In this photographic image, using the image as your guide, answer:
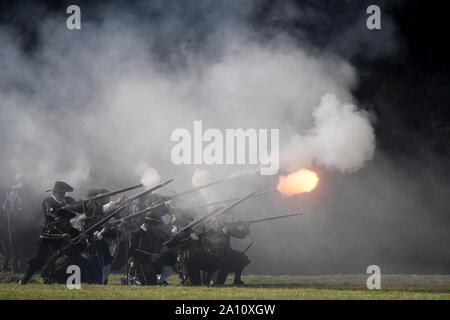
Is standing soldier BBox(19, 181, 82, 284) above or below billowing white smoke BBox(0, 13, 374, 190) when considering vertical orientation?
below

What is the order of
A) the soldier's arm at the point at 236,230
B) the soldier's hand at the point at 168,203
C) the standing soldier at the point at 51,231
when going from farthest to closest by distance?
the soldier's arm at the point at 236,230 < the soldier's hand at the point at 168,203 < the standing soldier at the point at 51,231

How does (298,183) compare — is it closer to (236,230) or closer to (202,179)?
(236,230)

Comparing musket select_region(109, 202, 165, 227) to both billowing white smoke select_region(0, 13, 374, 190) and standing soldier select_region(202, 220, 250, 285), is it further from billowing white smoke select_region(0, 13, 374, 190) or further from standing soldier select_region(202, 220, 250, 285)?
billowing white smoke select_region(0, 13, 374, 190)

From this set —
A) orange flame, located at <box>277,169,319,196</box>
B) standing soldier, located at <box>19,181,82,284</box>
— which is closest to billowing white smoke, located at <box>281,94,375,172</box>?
orange flame, located at <box>277,169,319,196</box>

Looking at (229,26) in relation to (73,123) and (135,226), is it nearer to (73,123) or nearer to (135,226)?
(73,123)

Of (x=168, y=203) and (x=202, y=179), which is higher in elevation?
(x=202, y=179)

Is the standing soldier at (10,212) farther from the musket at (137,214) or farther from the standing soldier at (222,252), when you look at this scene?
the standing soldier at (222,252)

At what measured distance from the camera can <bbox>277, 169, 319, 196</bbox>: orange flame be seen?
12698mm

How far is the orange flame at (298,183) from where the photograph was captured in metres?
12.7

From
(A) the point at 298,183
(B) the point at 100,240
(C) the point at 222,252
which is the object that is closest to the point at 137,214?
(B) the point at 100,240

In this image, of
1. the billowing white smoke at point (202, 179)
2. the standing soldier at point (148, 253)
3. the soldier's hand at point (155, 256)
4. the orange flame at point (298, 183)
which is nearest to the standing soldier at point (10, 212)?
the billowing white smoke at point (202, 179)

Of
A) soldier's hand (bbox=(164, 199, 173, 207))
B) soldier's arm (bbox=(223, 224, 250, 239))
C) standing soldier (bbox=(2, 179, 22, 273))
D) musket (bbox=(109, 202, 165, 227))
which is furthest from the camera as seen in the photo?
standing soldier (bbox=(2, 179, 22, 273))

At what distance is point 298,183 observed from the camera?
1278cm

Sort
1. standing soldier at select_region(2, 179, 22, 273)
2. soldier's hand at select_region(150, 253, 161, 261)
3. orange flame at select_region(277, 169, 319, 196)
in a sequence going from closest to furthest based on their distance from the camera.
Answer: soldier's hand at select_region(150, 253, 161, 261)
orange flame at select_region(277, 169, 319, 196)
standing soldier at select_region(2, 179, 22, 273)
